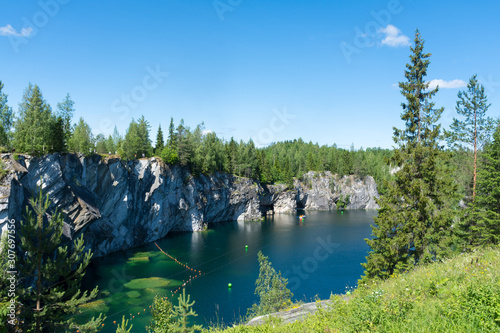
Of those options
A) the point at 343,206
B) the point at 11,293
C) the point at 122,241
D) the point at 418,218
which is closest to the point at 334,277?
the point at 418,218

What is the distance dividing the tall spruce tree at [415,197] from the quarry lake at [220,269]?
12.3 metres

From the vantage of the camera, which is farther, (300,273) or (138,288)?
(300,273)

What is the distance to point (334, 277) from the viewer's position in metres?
36.8

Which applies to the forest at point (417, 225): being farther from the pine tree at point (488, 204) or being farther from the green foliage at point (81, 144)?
the green foliage at point (81, 144)

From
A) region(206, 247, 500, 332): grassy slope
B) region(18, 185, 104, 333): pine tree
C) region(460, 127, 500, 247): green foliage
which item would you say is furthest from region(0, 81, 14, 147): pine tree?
region(460, 127, 500, 247): green foliage

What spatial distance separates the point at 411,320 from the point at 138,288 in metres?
33.9

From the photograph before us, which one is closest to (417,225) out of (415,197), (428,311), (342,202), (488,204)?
(415,197)

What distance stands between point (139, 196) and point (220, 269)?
79.4 ft

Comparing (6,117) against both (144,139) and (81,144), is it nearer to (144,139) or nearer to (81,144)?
(81,144)

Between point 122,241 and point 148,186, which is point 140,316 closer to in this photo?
point 122,241

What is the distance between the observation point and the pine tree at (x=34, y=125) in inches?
1284

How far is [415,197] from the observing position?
17953mm

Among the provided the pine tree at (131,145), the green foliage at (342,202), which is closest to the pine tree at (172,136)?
the pine tree at (131,145)

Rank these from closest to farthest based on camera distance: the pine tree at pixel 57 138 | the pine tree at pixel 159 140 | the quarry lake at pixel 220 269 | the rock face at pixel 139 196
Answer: the quarry lake at pixel 220 269 → the rock face at pixel 139 196 → the pine tree at pixel 57 138 → the pine tree at pixel 159 140
